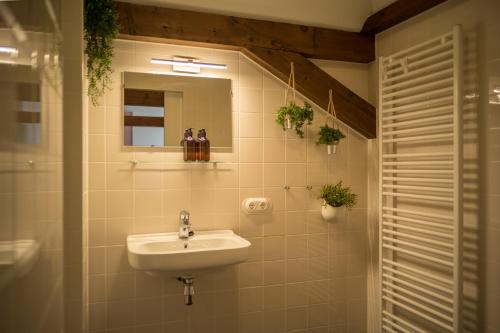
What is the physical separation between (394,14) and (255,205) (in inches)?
61.5

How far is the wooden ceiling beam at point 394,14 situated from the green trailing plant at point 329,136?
2.66 feet

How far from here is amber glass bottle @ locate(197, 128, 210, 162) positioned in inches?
81.6

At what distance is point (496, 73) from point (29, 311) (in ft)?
6.75

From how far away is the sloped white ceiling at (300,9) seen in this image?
2045mm

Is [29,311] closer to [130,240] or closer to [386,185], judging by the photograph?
[130,240]

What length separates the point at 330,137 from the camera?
2.23m

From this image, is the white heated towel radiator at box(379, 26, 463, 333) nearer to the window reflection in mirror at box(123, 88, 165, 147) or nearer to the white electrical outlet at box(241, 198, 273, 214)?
the white electrical outlet at box(241, 198, 273, 214)

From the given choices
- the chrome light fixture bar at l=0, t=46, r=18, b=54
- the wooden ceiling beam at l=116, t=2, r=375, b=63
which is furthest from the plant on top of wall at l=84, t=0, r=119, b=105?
the chrome light fixture bar at l=0, t=46, r=18, b=54

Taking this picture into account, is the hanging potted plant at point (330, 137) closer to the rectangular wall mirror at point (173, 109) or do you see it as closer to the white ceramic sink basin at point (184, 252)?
the rectangular wall mirror at point (173, 109)

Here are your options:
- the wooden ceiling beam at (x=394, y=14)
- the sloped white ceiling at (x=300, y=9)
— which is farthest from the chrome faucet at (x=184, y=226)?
the wooden ceiling beam at (x=394, y=14)

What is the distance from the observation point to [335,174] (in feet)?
7.94

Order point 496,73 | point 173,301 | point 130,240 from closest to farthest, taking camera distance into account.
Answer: point 496,73 → point 130,240 → point 173,301

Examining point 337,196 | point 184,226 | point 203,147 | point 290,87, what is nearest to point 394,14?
point 290,87

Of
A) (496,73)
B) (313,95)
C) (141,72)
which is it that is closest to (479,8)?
(496,73)
